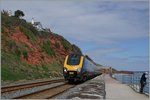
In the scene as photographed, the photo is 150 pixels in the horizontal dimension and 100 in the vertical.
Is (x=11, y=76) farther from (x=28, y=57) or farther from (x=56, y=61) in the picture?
(x=56, y=61)

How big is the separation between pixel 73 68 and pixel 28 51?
24.7 metres

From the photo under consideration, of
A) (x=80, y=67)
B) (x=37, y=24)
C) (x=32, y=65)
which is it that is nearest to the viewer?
(x=80, y=67)

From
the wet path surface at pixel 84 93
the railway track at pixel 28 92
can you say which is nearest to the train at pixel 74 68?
the wet path surface at pixel 84 93

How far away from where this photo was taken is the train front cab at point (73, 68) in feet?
109

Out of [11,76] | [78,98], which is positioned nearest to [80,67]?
[11,76]

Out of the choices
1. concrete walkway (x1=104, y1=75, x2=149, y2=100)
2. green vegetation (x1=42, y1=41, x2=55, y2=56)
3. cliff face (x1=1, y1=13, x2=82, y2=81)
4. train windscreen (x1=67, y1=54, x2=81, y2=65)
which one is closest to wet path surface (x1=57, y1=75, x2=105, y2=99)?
concrete walkway (x1=104, y1=75, x2=149, y2=100)

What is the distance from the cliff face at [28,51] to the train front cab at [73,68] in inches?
217

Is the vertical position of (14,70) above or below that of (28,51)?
below

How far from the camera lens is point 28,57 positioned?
54688 mm

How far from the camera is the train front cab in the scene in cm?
3316

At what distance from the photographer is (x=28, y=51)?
57188mm

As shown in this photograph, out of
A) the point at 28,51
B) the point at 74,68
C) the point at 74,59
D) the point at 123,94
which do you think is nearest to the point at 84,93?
the point at 123,94

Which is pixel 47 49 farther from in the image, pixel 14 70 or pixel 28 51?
pixel 14 70

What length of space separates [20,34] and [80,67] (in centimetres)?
2810
